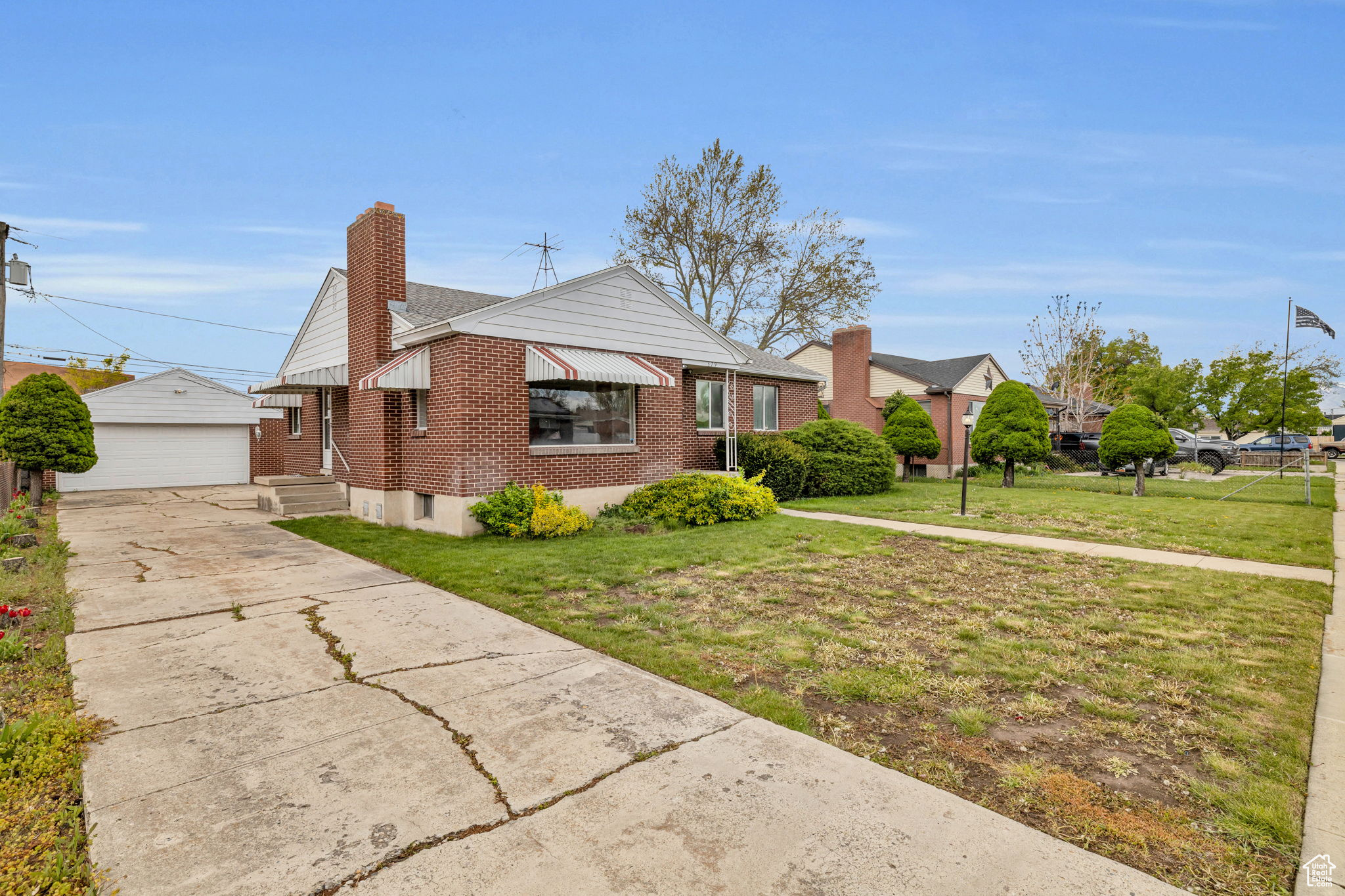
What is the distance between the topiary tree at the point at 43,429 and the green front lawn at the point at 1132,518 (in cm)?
1773

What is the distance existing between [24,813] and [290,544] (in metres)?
7.79

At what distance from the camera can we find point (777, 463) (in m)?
15.3

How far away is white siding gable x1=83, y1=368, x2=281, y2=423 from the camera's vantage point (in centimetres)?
2016

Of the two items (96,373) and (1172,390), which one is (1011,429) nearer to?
(1172,390)

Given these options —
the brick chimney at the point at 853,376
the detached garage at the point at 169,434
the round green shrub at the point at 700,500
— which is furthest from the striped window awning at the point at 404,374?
the brick chimney at the point at 853,376

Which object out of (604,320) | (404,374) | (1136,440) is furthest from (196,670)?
(1136,440)

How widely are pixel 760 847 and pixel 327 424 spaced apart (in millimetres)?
15709

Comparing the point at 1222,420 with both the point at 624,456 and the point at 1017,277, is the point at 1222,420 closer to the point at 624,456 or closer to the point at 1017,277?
the point at 1017,277

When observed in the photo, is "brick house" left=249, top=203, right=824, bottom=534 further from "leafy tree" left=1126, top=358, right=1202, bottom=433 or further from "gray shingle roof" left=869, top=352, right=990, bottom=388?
"leafy tree" left=1126, top=358, right=1202, bottom=433

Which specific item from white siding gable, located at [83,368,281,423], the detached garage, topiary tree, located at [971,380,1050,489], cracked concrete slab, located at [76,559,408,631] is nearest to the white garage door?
the detached garage

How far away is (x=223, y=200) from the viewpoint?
2273 cm

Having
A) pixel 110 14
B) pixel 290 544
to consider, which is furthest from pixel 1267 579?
pixel 110 14

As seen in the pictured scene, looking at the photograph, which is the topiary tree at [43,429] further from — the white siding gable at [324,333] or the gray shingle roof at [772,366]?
the gray shingle roof at [772,366]

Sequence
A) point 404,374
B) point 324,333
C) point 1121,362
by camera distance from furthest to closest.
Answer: point 1121,362
point 324,333
point 404,374
